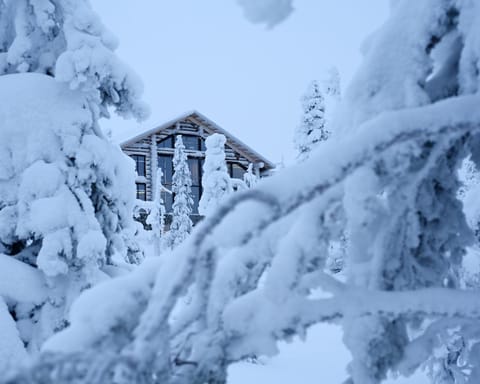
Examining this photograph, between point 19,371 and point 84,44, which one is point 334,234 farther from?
point 84,44

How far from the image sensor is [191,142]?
37.0m

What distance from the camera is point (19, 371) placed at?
1244 mm

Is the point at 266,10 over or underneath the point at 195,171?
over

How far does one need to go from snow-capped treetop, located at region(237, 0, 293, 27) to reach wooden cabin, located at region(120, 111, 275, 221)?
105 ft

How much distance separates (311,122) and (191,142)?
48.1 ft

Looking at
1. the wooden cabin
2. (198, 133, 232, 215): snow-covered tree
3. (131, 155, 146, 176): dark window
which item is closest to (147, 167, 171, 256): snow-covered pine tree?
(131, 155, 146, 176): dark window

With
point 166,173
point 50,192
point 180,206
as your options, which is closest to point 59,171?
point 50,192

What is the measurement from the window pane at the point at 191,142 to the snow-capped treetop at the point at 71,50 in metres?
29.1

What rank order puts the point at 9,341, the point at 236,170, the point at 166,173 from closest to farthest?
the point at 9,341 < the point at 166,173 < the point at 236,170

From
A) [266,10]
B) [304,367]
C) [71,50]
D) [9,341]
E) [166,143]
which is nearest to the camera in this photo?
[266,10]

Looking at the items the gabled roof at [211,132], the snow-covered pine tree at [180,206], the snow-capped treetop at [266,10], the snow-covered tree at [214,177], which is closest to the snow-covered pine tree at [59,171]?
the snow-capped treetop at [266,10]

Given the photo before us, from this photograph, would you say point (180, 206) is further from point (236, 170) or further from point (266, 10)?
point (266, 10)

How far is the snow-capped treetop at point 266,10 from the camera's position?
290 cm

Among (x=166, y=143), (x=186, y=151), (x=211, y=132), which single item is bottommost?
(x=186, y=151)
